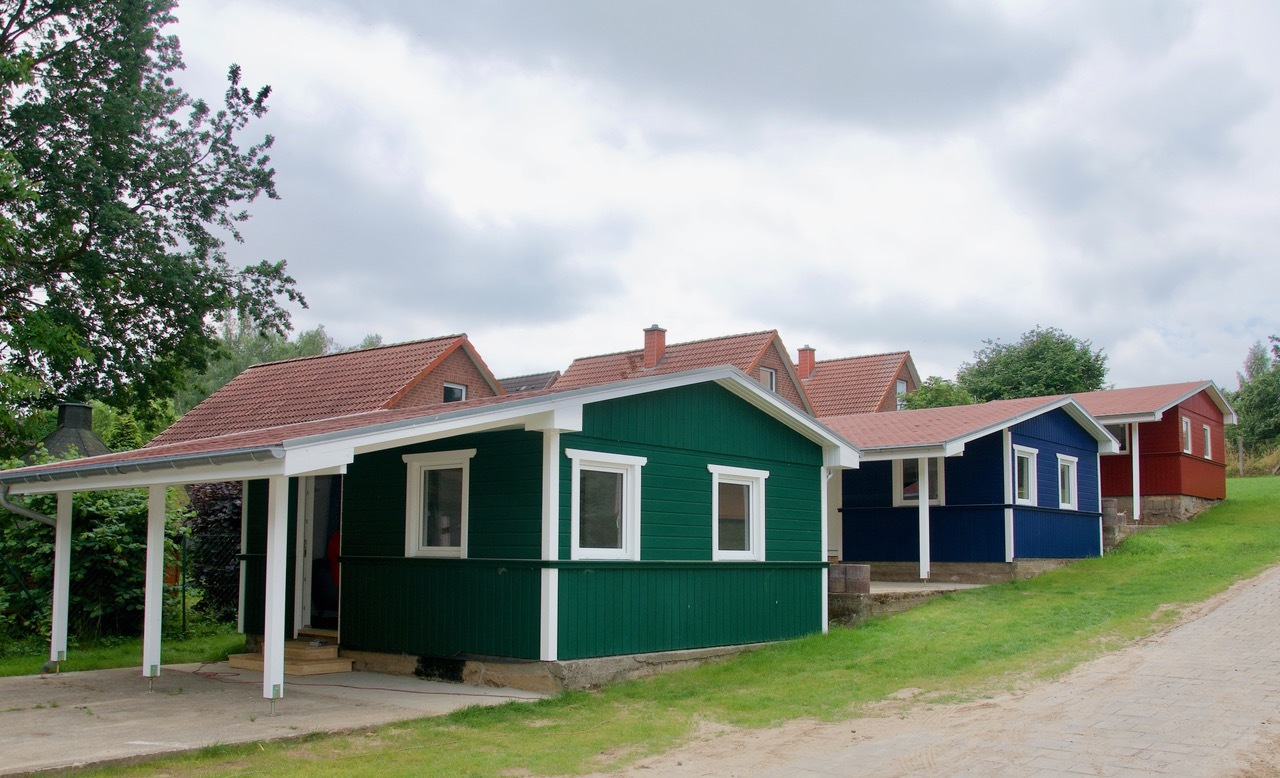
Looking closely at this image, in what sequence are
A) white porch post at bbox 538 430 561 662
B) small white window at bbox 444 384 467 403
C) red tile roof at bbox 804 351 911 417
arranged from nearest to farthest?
white porch post at bbox 538 430 561 662
small white window at bbox 444 384 467 403
red tile roof at bbox 804 351 911 417

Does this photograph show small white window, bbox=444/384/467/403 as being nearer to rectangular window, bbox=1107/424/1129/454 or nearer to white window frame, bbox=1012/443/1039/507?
white window frame, bbox=1012/443/1039/507

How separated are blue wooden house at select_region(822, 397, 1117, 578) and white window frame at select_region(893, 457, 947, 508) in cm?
2

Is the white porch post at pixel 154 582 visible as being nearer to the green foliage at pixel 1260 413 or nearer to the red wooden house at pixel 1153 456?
the red wooden house at pixel 1153 456

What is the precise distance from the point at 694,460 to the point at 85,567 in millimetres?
8286

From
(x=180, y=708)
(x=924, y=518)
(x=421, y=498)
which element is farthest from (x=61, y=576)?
(x=924, y=518)

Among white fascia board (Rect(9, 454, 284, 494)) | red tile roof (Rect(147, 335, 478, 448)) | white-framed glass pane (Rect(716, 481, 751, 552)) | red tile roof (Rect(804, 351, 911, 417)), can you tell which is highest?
red tile roof (Rect(804, 351, 911, 417))

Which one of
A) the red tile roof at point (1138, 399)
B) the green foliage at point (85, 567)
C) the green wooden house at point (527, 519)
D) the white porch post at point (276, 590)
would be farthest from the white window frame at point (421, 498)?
the red tile roof at point (1138, 399)

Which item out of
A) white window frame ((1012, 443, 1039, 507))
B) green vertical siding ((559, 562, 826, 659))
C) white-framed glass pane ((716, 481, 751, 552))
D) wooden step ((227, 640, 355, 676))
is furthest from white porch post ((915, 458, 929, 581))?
wooden step ((227, 640, 355, 676))

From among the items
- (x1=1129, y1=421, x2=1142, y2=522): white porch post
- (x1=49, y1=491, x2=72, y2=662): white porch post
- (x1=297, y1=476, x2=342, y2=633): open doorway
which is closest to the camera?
(x1=49, y1=491, x2=72, y2=662): white porch post

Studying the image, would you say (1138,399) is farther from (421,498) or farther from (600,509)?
(421,498)

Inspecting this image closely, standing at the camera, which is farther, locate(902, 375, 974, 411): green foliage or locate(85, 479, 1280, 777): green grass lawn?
locate(902, 375, 974, 411): green foliage

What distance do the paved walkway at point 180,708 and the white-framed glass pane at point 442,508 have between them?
1.44m

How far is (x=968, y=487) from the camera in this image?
18641 mm

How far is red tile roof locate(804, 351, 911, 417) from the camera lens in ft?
118
